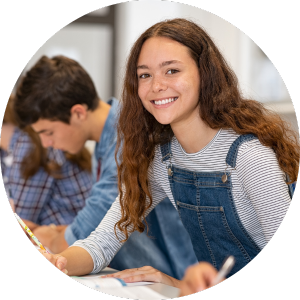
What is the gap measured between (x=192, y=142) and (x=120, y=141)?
0.26 metres

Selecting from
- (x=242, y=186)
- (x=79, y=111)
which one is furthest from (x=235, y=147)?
(x=79, y=111)

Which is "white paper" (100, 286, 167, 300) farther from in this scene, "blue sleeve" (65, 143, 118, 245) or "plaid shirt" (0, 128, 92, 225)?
"plaid shirt" (0, 128, 92, 225)

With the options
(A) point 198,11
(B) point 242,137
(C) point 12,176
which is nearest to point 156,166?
(B) point 242,137

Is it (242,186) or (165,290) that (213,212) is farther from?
(165,290)

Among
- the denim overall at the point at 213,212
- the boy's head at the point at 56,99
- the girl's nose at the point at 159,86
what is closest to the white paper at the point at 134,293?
the denim overall at the point at 213,212

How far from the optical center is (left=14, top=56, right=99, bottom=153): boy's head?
1.45 metres

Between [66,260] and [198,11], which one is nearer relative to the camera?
[66,260]

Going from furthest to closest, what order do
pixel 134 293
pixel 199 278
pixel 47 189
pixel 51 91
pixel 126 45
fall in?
pixel 126 45 < pixel 47 189 < pixel 51 91 < pixel 134 293 < pixel 199 278

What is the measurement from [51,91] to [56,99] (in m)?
0.03

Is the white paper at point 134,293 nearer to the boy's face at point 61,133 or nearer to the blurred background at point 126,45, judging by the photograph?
the boy's face at point 61,133

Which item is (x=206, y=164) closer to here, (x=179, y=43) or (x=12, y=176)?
(x=179, y=43)

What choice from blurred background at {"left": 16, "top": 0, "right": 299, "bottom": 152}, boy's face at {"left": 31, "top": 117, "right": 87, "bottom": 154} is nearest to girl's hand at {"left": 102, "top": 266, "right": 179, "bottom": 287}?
boy's face at {"left": 31, "top": 117, "right": 87, "bottom": 154}

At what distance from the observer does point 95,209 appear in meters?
1.29

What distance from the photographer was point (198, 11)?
2.55m
